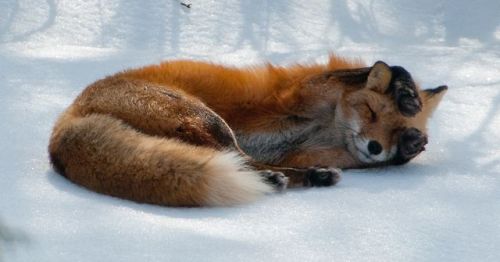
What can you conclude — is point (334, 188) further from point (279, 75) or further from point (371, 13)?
point (371, 13)

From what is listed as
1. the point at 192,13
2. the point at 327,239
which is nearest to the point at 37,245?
the point at 327,239

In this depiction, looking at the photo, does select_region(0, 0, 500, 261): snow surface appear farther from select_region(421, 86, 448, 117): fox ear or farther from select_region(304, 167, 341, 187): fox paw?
select_region(421, 86, 448, 117): fox ear

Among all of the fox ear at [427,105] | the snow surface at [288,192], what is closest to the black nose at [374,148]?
the snow surface at [288,192]

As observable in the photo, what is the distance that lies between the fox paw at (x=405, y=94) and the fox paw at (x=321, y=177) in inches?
20.9

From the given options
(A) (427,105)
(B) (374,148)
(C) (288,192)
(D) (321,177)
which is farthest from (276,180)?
(A) (427,105)

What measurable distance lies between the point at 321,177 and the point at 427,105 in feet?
2.74

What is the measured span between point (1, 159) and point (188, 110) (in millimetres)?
793

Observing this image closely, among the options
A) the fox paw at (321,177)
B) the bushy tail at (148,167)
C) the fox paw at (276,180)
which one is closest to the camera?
the bushy tail at (148,167)

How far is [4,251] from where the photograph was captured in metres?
2.34

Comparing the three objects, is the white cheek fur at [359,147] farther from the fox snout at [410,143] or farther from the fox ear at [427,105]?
the fox ear at [427,105]

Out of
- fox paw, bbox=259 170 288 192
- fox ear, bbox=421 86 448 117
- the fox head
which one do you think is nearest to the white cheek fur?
the fox head

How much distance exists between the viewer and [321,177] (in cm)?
345

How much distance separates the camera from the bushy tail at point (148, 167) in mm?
2994

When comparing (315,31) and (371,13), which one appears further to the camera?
(371,13)
